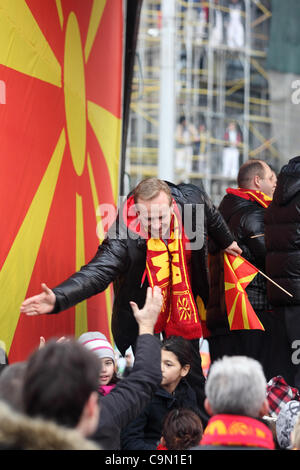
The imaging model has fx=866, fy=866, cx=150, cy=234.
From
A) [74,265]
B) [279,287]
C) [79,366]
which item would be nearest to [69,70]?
[74,265]

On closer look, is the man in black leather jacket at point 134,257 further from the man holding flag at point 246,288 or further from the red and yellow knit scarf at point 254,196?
the red and yellow knit scarf at point 254,196

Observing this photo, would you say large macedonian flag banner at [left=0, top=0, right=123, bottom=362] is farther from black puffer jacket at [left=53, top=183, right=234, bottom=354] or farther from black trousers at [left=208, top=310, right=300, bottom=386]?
black trousers at [left=208, top=310, right=300, bottom=386]

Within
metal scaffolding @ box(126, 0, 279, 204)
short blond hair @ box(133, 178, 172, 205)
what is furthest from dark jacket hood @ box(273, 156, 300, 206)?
metal scaffolding @ box(126, 0, 279, 204)

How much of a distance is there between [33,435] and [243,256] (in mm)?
3370

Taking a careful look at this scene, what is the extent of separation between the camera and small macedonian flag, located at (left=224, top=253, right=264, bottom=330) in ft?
16.4

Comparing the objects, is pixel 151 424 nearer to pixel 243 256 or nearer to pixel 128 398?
pixel 128 398

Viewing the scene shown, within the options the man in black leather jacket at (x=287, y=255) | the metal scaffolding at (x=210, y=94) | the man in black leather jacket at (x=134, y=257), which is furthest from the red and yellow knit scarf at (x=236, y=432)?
the metal scaffolding at (x=210, y=94)

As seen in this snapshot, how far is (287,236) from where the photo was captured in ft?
15.7

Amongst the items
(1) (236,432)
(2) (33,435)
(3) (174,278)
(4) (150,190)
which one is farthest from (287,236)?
(2) (33,435)

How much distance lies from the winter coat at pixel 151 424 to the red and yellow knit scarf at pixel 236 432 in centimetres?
149

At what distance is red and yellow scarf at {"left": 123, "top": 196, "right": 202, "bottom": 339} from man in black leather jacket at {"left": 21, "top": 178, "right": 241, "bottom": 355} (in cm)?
6

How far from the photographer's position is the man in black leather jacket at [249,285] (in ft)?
16.9

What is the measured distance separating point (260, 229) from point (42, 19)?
5.86ft

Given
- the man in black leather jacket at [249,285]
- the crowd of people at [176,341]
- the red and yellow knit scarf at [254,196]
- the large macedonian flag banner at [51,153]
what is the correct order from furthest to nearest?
1. the red and yellow knit scarf at [254,196]
2. the man in black leather jacket at [249,285]
3. the large macedonian flag banner at [51,153]
4. the crowd of people at [176,341]
